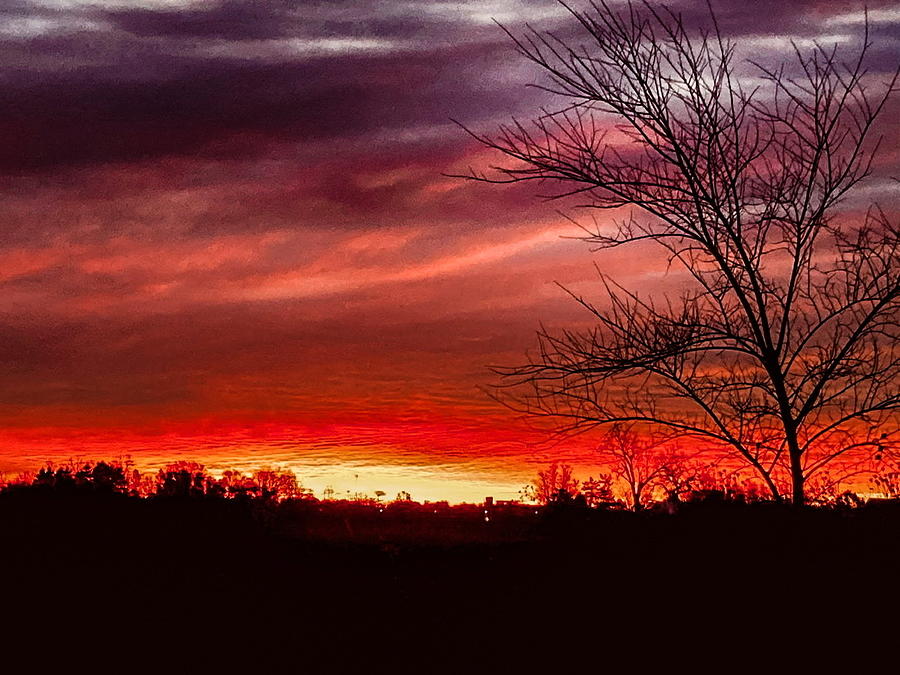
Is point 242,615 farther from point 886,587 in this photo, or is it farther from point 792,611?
point 886,587

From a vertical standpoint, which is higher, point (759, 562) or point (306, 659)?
point (759, 562)

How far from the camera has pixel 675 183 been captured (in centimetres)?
969

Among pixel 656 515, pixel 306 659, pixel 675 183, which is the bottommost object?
pixel 306 659

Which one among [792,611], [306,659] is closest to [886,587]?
[792,611]

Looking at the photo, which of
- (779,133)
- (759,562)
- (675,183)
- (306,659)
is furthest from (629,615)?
(779,133)

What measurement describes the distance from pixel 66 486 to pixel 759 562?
703cm

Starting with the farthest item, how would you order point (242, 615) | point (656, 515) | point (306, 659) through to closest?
point (656, 515) → point (242, 615) → point (306, 659)

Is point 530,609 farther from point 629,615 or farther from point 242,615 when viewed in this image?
point 242,615

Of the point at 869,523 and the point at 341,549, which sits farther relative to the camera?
the point at 341,549

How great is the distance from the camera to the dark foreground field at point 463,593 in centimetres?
660

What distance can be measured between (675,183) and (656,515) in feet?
10.9

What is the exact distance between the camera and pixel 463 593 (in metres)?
8.01

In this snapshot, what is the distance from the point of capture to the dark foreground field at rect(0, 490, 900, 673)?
21.6ft

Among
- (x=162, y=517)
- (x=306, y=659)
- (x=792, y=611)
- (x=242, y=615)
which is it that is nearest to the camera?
(x=792, y=611)
